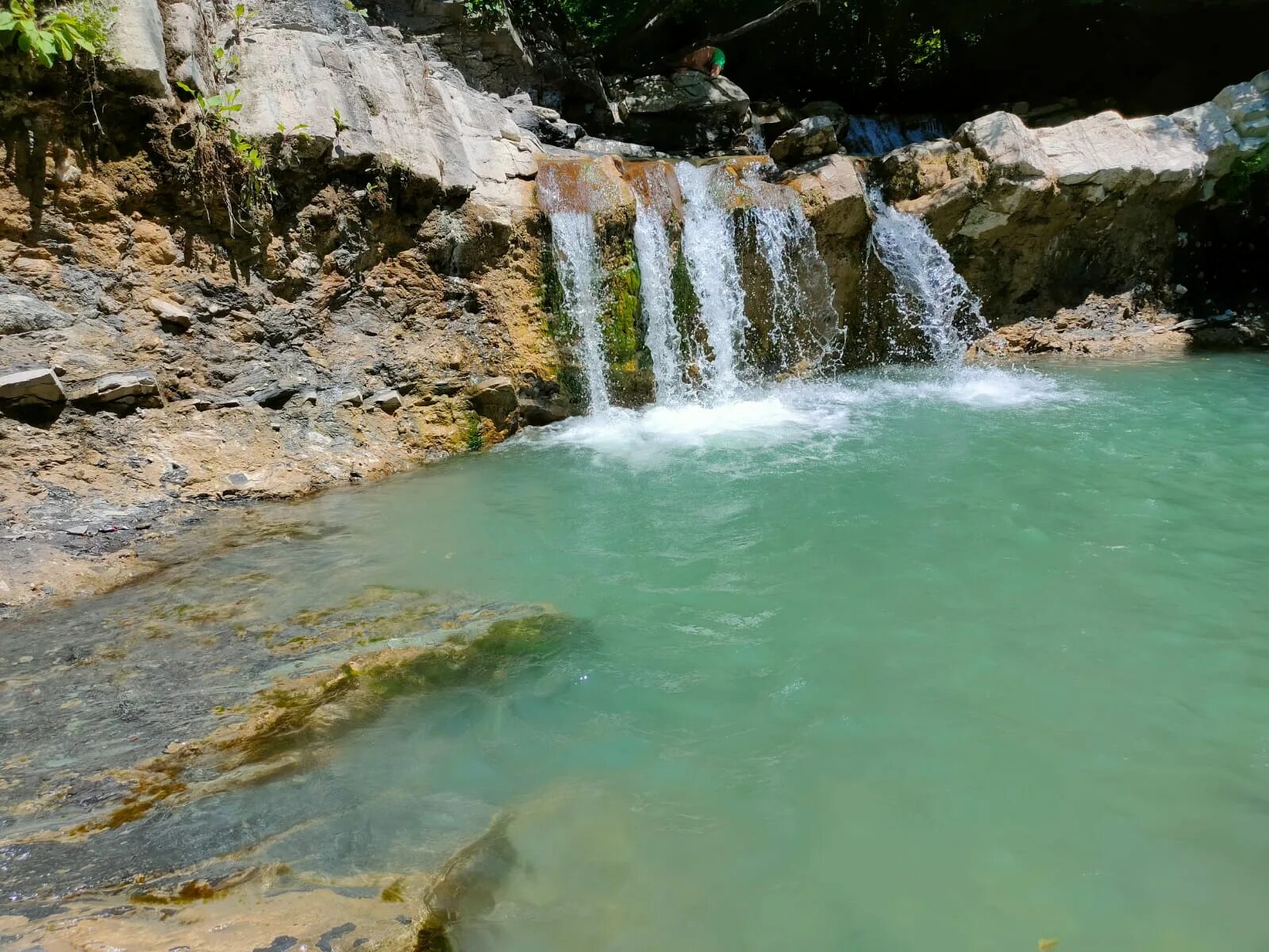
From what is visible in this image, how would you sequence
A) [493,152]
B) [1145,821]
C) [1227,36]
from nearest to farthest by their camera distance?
[1145,821] → [493,152] → [1227,36]

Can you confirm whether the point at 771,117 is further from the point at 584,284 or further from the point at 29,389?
the point at 29,389

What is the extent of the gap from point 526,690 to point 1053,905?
191 cm

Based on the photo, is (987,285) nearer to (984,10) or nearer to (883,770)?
(984,10)

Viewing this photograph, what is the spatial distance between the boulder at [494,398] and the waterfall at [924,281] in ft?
16.5

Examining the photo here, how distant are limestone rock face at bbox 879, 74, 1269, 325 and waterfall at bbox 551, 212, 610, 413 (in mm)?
Answer: 4286

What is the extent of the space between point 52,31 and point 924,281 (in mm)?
8852

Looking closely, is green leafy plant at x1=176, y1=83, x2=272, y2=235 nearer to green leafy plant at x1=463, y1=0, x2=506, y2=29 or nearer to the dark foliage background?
green leafy plant at x1=463, y1=0, x2=506, y2=29

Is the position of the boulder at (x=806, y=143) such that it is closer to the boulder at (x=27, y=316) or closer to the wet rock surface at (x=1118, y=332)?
the wet rock surface at (x=1118, y=332)

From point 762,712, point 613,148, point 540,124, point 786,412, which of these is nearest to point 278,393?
point 786,412

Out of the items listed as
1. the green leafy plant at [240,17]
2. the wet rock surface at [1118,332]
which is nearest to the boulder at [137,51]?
the green leafy plant at [240,17]

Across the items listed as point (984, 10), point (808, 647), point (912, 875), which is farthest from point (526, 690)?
point (984, 10)

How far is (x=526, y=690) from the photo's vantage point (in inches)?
128

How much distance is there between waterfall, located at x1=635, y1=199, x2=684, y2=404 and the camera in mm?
8414

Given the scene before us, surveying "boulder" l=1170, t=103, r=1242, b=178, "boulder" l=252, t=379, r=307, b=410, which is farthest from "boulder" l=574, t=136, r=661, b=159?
"boulder" l=1170, t=103, r=1242, b=178
